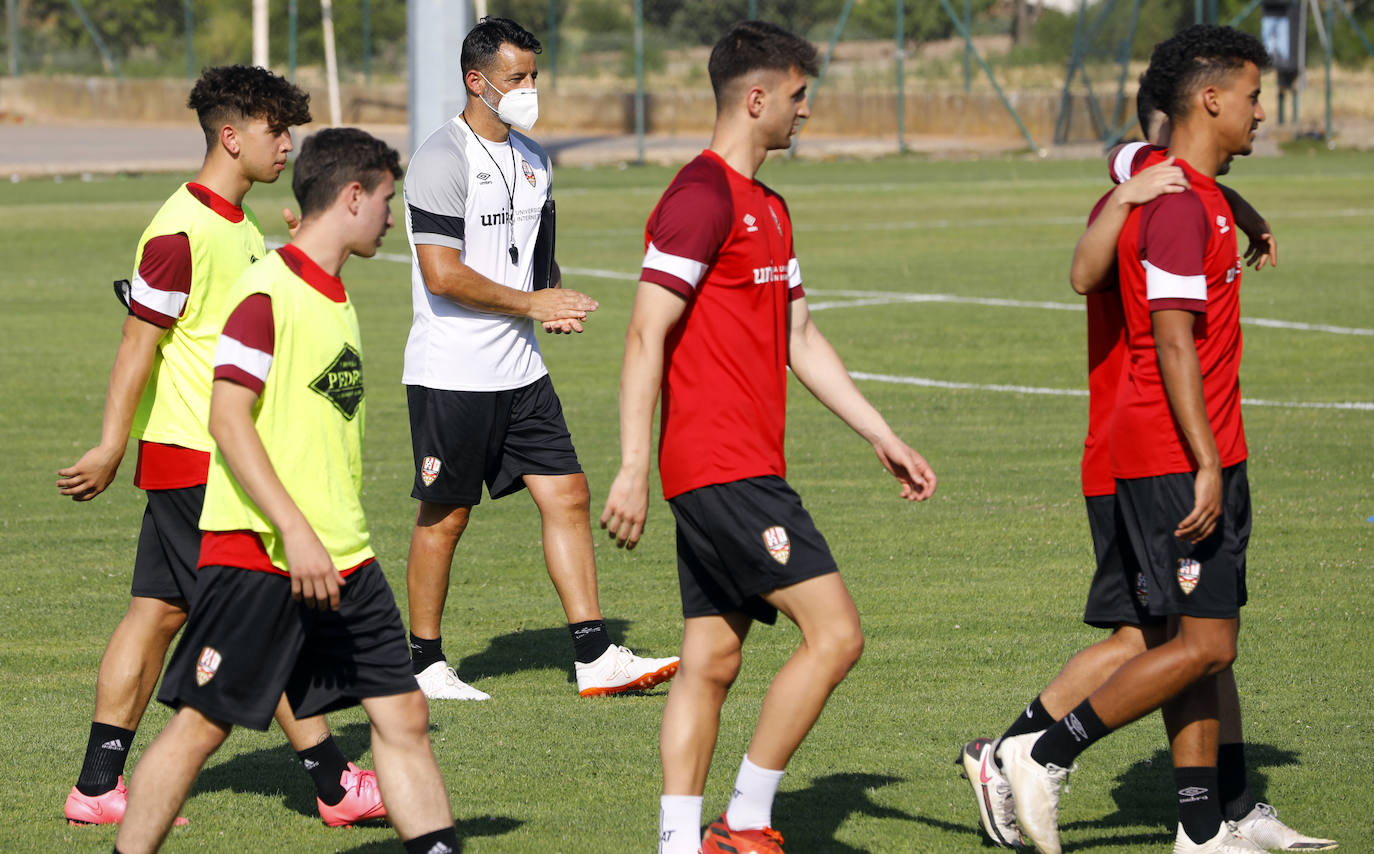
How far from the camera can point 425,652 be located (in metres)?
6.80

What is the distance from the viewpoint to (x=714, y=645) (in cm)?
472

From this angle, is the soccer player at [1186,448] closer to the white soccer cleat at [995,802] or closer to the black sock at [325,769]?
the white soccer cleat at [995,802]

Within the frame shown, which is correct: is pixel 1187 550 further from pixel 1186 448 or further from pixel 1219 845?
pixel 1219 845

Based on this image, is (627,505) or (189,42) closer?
(627,505)

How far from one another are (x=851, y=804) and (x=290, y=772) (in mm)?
1852

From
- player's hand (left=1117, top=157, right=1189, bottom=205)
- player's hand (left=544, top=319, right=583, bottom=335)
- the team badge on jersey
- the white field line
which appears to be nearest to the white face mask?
player's hand (left=544, top=319, right=583, bottom=335)

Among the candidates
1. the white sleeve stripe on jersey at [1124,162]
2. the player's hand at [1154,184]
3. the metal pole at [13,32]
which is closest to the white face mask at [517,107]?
the white sleeve stripe on jersey at [1124,162]

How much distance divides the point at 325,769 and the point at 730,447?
1.66 meters

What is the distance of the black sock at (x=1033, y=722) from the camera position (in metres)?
5.13

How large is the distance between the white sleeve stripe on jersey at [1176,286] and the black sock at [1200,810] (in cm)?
133

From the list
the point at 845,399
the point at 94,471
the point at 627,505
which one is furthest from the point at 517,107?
the point at 627,505

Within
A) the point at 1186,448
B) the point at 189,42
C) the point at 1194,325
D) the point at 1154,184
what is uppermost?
the point at 189,42

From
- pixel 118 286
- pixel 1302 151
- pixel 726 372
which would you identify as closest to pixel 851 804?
pixel 726 372

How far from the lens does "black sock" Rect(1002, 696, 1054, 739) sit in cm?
513
